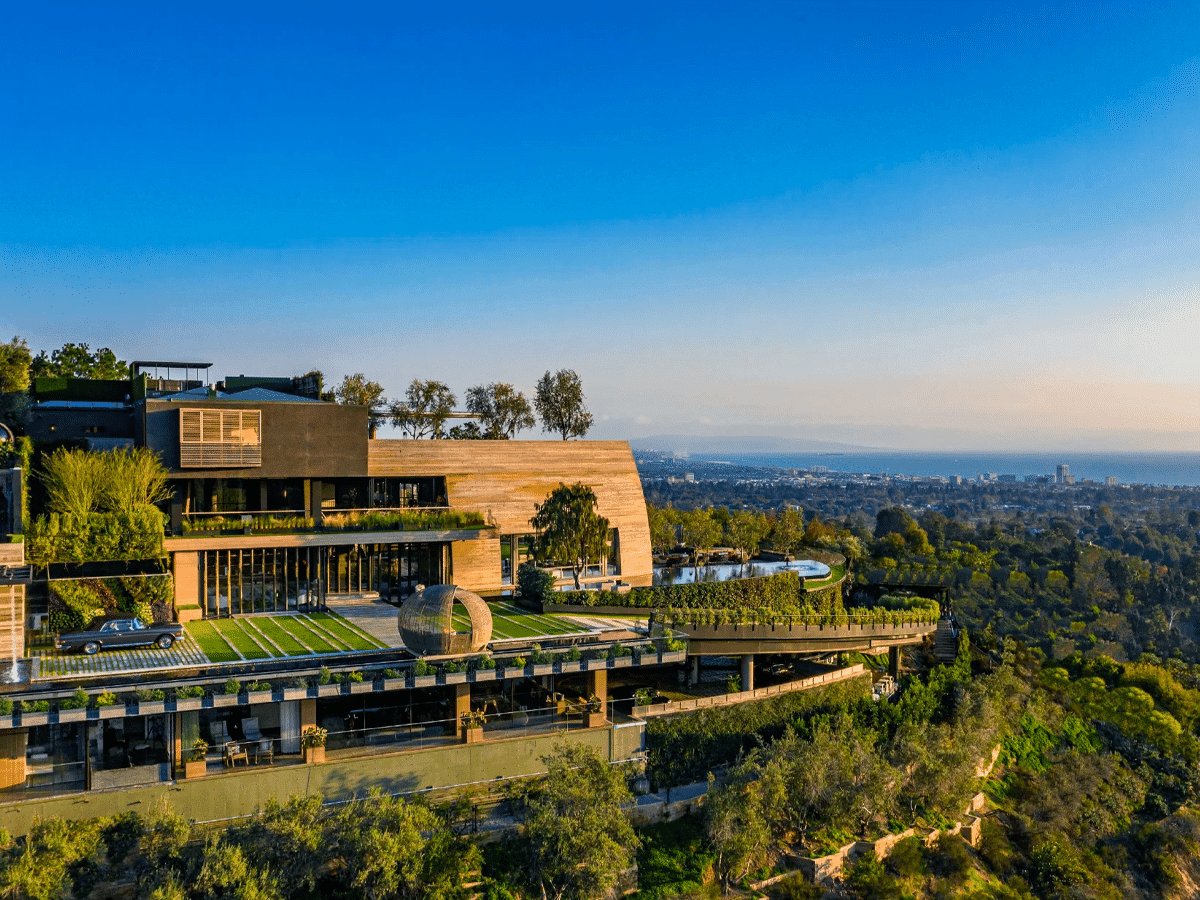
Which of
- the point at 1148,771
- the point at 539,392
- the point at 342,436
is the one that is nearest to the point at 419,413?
the point at 539,392

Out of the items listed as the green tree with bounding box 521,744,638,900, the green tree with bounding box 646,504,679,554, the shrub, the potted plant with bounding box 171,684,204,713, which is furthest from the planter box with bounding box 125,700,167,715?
the green tree with bounding box 646,504,679,554

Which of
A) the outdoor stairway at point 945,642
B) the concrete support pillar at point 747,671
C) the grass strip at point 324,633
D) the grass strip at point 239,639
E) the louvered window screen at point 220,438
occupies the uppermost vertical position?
the louvered window screen at point 220,438

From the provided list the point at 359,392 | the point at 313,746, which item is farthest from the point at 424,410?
the point at 313,746

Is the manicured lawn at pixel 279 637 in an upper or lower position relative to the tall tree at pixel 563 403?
lower

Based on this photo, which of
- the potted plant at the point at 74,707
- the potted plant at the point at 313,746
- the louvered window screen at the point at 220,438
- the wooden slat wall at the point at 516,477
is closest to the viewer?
the potted plant at the point at 74,707

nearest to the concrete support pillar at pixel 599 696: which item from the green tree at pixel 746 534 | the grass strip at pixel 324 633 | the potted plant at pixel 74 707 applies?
the grass strip at pixel 324 633

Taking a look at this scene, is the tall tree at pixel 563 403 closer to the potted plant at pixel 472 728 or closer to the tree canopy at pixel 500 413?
the tree canopy at pixel 500 413
